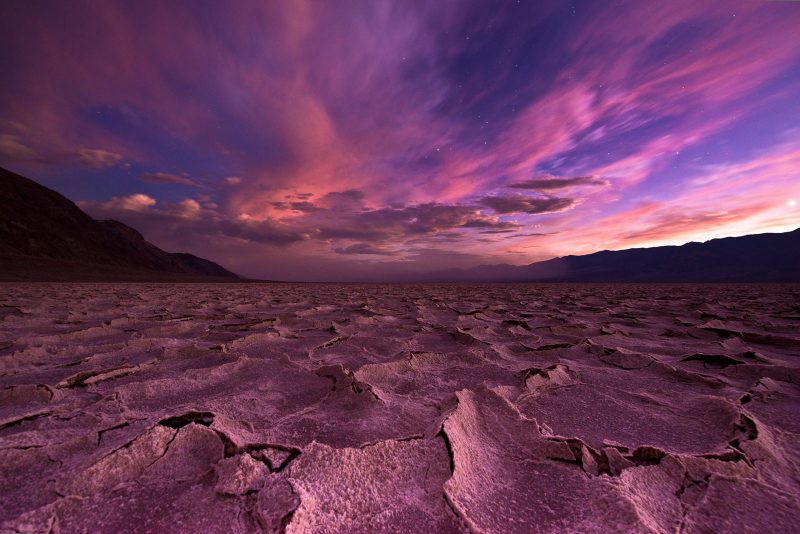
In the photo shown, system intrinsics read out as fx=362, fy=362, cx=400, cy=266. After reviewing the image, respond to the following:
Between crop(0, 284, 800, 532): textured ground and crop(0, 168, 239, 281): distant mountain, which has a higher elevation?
crop(0, 168, 239, 281): distant mountain

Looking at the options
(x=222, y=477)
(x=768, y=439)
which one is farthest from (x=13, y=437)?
(x=768, y=439)

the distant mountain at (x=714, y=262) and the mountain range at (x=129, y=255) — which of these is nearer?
the mountain range at (x=129, y=255)

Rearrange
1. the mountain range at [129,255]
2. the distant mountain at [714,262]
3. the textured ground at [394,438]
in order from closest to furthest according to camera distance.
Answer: the textured ground at [394,438]
the mountain range at [129,255]
the distant mountain at [714,262]

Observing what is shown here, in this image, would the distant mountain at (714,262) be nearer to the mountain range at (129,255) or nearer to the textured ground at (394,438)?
the mountain range at (129,255)

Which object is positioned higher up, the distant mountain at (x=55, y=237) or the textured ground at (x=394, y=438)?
the distant mountain at (x=55, y=237)

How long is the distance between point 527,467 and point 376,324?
2.69 m

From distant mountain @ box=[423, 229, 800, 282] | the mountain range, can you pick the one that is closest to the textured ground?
the mountain range

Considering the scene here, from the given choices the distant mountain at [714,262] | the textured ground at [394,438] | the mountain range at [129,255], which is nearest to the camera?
the textured ground at [394,438]

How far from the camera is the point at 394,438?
1199mm

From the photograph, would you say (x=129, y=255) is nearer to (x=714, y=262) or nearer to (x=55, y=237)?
(x=55, y=237)

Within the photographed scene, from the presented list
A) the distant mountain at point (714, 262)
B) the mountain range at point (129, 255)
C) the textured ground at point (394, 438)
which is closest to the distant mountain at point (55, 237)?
the mountain range at point (129, 255)

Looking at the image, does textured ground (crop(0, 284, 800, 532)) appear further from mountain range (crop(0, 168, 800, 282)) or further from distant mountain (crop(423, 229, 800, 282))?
distant mountain (crop(423, 229, 800, 282))

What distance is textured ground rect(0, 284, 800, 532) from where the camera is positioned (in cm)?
83

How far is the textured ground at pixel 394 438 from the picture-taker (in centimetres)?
83
